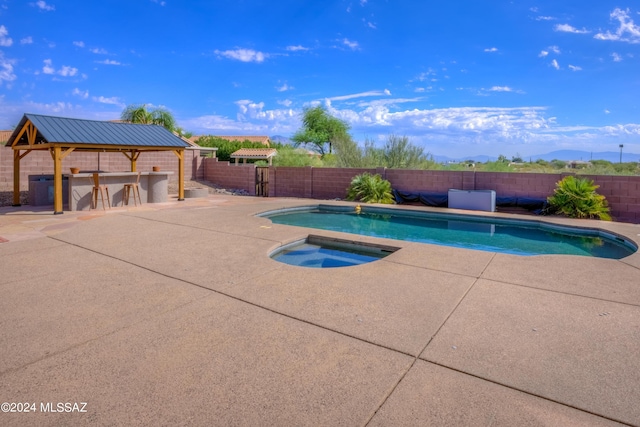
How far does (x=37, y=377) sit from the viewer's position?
279 centimetres

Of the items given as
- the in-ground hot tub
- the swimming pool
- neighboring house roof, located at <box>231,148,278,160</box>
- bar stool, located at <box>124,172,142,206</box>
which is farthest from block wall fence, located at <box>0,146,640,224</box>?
neighboring house roof, located at <box>231,148,278,160</box>

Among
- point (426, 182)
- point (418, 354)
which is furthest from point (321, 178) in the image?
point (418, 354)

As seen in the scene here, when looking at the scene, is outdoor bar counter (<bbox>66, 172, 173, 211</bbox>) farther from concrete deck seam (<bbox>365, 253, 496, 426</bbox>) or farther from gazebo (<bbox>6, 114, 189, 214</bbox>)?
concrete deck seam (<bbox>365, 253, 496, 426</bbox>)

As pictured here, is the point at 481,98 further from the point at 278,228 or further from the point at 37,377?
the point at 37,377

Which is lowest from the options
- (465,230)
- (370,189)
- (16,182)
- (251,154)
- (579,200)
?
(465,230)

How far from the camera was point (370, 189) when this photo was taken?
49.1 ft

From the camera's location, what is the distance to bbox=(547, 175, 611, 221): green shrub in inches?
448

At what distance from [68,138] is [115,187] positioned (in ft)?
7.25

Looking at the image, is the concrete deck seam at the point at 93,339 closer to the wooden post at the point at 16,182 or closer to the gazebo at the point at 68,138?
the gazebo at the point at 68,138

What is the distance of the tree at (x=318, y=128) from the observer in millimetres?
47188

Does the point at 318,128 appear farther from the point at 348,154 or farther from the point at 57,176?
the point at 57,176

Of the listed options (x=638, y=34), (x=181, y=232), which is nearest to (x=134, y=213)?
(x=181, y=232)

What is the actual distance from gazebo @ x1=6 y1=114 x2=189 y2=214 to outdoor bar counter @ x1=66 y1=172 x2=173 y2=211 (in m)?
0.63

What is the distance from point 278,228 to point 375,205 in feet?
18.9
